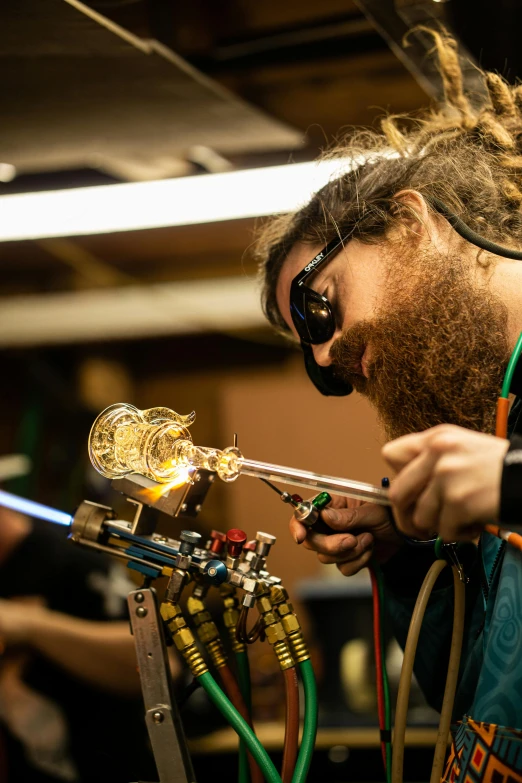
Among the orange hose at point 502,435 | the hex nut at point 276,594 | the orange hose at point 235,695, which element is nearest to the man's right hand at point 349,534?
the hex nut at point 276,594

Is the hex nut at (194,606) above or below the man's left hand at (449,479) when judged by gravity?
below

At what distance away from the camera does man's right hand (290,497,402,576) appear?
114 centimetres

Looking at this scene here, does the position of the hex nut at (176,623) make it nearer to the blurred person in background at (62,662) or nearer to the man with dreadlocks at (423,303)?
the man with dreadlocks at (423,303)

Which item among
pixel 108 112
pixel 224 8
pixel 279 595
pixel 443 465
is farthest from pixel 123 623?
pixel 224 8

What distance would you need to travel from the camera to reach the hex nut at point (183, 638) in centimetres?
99

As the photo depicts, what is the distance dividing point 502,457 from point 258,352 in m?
2.49

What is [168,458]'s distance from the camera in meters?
1.01

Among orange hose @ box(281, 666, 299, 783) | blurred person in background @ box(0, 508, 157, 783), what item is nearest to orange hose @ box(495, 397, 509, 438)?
orange hose @ box(281, 666, 299, 783)

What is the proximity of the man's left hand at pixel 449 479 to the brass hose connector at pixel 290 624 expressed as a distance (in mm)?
374

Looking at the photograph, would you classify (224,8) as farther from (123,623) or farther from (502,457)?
(123,623)

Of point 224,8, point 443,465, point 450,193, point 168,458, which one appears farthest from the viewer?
point 224,8

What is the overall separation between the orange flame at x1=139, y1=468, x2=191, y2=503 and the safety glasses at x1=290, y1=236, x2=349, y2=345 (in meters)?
0.39

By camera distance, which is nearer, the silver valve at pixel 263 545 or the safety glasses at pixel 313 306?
the silver valve at pixel 263 545

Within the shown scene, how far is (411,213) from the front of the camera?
1245mm
